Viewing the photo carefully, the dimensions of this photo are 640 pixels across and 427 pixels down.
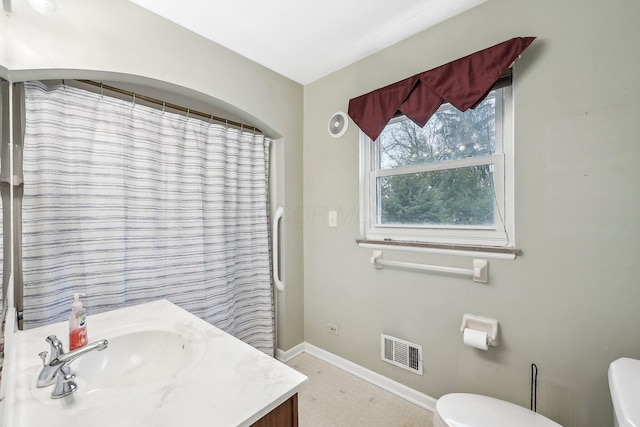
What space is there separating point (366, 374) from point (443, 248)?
1.12 meters

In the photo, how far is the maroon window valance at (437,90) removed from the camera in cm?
132

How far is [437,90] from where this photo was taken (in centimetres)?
152

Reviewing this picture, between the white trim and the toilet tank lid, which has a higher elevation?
the toilet tank lid

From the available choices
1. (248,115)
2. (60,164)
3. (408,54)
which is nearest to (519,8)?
(408,54)

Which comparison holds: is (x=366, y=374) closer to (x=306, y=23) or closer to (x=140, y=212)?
(x=140, y=212)

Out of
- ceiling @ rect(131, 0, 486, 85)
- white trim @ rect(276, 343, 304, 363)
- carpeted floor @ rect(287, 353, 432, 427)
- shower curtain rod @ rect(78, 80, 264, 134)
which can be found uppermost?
ceiling @ rect(131, 0, 486, 85)

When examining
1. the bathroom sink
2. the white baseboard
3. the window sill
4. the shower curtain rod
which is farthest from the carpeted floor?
the shower curtain rod

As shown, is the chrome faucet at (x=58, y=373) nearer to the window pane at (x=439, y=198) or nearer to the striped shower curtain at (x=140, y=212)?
the striped shower curtain at (x=140, y=212)

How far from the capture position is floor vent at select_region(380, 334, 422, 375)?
1.68m

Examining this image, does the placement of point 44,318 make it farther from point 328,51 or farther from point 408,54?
point 408,54

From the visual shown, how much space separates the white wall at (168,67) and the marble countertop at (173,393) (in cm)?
93

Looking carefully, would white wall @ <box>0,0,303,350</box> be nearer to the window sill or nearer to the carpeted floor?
the carpeted floor

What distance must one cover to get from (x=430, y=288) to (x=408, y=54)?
150 cm

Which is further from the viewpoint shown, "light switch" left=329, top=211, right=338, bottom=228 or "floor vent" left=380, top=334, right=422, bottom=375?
"light switch" left=329, top=211, right=338, bottom=228
